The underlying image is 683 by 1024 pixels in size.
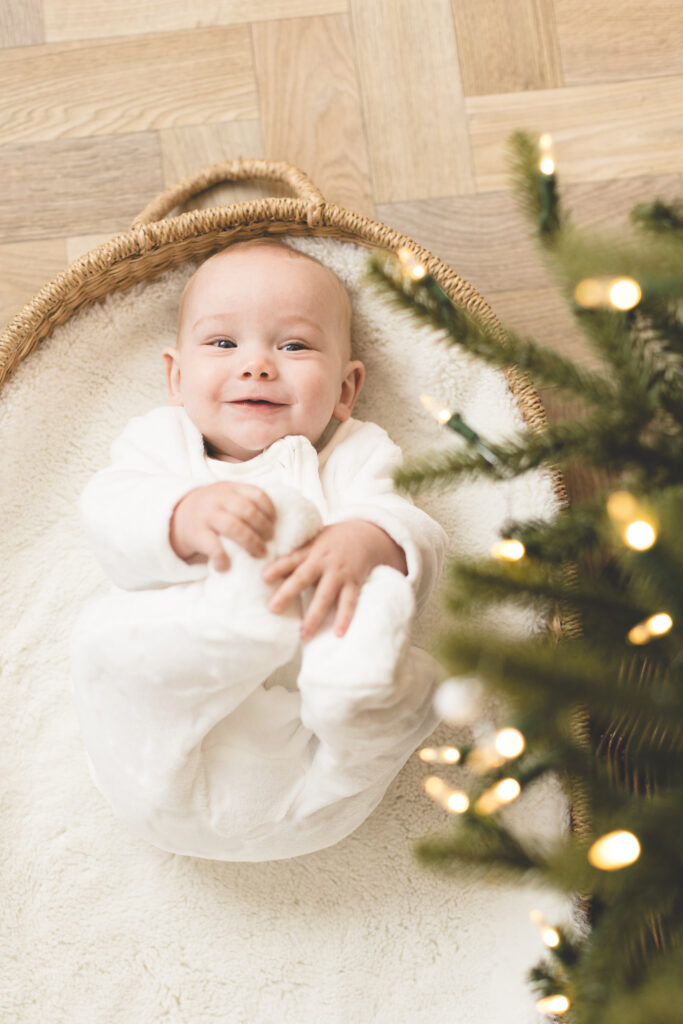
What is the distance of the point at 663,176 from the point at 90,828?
136 cm

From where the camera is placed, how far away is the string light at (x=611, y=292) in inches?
22.9

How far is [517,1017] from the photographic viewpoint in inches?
42.2

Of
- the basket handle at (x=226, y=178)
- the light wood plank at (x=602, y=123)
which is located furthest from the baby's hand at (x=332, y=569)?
the light wood plank at (x=602, y=123)

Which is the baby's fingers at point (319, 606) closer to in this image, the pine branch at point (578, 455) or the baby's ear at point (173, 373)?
the pine branch at point (578, 455)

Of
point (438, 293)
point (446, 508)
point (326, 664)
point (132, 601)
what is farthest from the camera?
point (446, 508)

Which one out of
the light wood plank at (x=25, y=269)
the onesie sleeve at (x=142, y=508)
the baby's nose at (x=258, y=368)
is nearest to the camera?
the onesie sleeve at (x=142, y=508)

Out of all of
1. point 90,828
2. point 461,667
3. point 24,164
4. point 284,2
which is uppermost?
point 284,2

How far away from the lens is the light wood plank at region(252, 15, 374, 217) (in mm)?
1475

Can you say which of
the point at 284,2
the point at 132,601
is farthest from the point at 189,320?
the point at 284,2

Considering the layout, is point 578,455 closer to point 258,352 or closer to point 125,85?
point 258,352

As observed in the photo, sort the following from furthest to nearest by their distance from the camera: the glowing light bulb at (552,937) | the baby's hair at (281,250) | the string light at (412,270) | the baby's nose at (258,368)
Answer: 1. the baby's hair at (281,250)
2. the baby's nose at (258,368)
3. the glowing light bulb at (552,937)
4. the string light at (412,270)

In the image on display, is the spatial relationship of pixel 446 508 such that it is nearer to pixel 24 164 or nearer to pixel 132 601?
pixel 132 601

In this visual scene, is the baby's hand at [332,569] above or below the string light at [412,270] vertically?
below

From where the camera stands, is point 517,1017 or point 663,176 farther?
point 663,176
